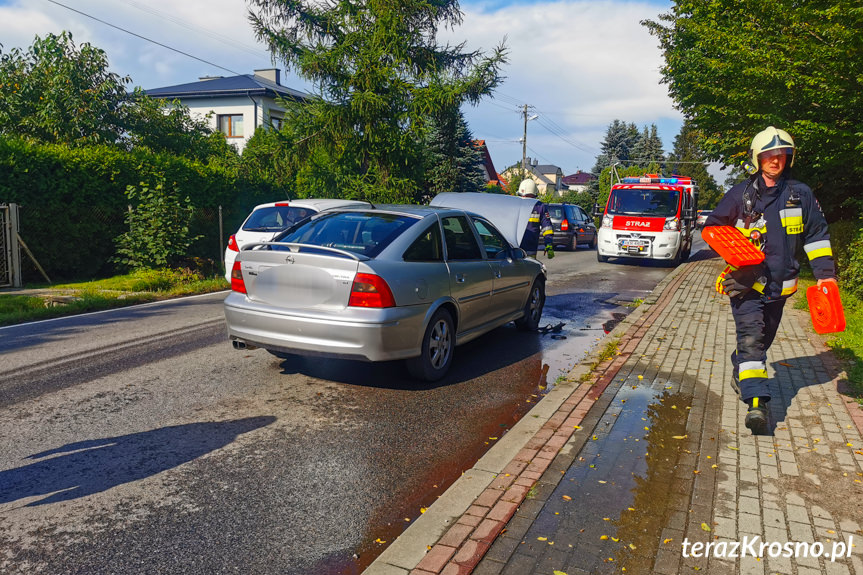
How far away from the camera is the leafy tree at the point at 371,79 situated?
2294 centimetres

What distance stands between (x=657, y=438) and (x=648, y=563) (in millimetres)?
1754

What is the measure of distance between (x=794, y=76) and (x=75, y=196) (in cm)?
1386

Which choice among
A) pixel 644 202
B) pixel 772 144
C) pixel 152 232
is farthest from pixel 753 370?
pixel 644 202

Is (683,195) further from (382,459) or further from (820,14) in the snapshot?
(382,459)

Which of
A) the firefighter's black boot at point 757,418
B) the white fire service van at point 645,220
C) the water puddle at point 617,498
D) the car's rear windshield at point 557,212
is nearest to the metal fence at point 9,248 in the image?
the water puddle at point 617,498

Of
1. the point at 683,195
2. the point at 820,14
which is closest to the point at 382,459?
the point at 820,14

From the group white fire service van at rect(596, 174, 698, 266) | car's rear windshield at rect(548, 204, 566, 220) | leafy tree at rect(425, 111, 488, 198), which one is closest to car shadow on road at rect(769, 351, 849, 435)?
white fire service van at rect(596, 174, 698, 266)

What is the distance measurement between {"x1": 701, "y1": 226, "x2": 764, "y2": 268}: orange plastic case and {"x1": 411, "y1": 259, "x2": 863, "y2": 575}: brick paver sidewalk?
4.09 ft

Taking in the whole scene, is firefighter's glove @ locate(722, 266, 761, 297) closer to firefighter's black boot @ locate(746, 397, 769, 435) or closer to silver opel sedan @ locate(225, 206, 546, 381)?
firefighter's black boot @ locate(746, 397, 769, 435)

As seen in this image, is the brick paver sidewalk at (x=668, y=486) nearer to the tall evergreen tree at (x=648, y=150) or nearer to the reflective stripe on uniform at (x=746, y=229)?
the reflective stripe on uniform at (x=746, y=229)

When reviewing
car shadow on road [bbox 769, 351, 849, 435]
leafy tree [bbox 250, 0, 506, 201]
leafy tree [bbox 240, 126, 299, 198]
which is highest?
leafy tree [bbox 250, 0, 506, 201]

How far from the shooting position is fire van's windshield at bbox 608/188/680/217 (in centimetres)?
2016

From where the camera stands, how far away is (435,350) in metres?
6.12

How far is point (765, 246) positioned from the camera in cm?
466
